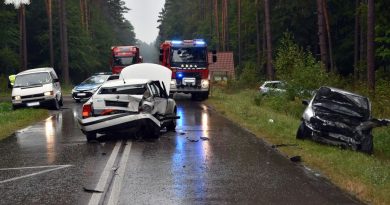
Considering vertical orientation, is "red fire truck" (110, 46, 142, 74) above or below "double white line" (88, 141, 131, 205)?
above

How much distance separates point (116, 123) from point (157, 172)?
398cm

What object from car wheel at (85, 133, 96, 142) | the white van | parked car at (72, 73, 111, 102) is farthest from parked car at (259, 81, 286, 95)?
car wheel at (85, 133, 96, 142)

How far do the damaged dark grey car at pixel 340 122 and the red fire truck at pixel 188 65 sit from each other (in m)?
16.0

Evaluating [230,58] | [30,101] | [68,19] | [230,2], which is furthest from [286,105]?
[230,2]

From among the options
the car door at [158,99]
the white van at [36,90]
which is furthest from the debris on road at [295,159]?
the white van at [36,90]

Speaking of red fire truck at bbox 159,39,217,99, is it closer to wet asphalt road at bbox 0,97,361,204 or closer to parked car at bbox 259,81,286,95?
parked car at bbox 259,81,286,95

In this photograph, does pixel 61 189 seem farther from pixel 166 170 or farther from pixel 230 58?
pixel 230 58

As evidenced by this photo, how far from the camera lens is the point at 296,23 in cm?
4941

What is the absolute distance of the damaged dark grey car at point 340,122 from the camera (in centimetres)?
1253

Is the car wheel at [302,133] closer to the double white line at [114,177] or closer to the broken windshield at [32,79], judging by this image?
the double white line at [114,177]

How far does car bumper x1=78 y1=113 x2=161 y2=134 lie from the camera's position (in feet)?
43.4

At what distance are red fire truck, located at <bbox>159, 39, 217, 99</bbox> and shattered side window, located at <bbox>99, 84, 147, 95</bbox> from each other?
50.2 feet

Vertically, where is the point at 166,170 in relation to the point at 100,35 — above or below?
below

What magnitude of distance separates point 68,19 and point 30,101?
39347 millimetres
